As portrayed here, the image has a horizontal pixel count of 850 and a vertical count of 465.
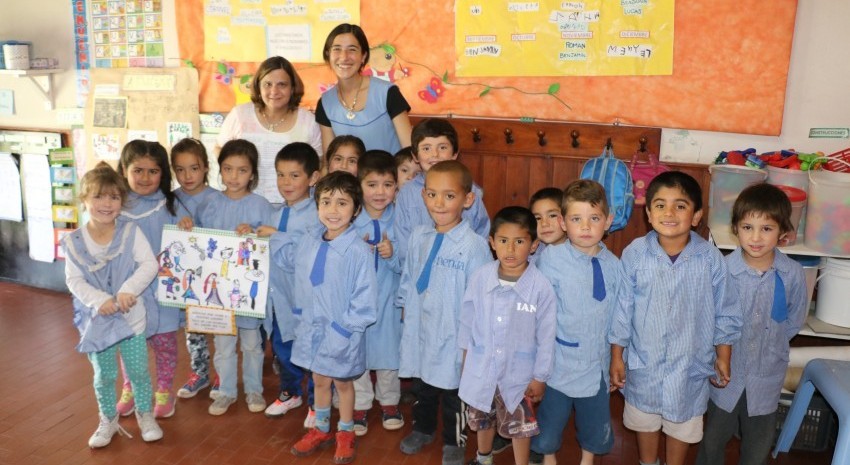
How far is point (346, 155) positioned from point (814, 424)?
2.60 m

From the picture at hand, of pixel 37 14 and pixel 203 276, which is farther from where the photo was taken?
pixel 37 14

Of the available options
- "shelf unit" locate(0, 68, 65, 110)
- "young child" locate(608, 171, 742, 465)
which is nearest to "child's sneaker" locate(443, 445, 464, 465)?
"young child" locate(608, 171, 742, 465)

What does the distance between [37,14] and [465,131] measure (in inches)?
139

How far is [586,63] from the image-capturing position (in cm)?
412

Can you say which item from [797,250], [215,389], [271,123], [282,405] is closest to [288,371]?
[282,405]

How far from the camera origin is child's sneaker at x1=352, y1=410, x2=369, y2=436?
3.48m

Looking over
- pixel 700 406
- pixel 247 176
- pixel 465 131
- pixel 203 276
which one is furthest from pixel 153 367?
pixel 700 406

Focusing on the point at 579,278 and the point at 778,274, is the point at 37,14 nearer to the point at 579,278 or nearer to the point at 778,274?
the point at 579,278

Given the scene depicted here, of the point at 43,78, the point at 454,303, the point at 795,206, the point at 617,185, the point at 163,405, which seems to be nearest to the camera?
the point at 454,303

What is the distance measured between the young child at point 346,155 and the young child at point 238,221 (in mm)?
397

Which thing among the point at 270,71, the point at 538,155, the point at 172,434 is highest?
the point at 270,71

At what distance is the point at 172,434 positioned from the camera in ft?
11.5

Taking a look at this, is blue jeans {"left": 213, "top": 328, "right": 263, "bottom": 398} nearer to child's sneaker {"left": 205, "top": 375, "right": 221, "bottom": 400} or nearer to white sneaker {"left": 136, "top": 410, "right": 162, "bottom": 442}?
child's sneaker {"left": 205, "top": 375, "right": 221, "bottom": 400}

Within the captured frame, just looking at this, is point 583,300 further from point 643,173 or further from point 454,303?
point 643,173
